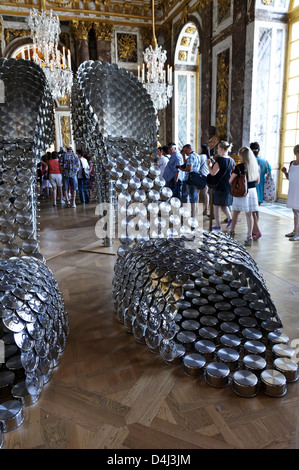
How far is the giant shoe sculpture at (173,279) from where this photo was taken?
1.89 meters

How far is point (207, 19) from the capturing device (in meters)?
9.09

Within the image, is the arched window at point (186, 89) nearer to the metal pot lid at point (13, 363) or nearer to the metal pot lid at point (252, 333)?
the metal pot lid at point (252, 333)

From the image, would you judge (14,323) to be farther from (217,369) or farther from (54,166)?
(54,166)

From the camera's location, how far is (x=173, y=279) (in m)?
1.98

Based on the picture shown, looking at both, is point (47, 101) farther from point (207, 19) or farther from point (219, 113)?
point (207, 19)

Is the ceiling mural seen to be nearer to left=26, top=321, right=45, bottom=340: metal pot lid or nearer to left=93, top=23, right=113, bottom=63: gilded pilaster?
left=93, top=23, right=113, bottom=63: gilded pilaster

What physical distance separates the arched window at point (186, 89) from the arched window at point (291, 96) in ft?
16.4

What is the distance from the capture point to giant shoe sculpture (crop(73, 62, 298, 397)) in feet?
6.21

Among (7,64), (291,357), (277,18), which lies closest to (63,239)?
(7,64)

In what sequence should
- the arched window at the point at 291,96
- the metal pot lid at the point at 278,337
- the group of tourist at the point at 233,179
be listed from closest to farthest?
1. the metal pot lid at the point at 278,337
2. the group of tourist at the point at 233,179
3. the arched window at the point at 291,96

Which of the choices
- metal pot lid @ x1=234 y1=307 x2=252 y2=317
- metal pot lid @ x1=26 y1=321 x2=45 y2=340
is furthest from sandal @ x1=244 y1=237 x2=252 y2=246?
metal pot lid @ x1=26 y1=321 x2=45 y2=340

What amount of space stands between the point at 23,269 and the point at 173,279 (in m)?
0.90

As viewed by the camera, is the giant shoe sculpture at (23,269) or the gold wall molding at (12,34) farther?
the gold wall molding at (12,34)

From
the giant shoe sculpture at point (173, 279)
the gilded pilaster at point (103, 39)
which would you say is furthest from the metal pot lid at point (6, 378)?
the gilded pilaster at point (103, 39)
